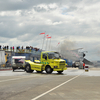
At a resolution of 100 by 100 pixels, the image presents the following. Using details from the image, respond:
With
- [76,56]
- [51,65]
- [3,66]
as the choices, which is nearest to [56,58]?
[51,65]

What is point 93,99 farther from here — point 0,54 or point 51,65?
point 0,54

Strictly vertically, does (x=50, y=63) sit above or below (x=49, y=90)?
above

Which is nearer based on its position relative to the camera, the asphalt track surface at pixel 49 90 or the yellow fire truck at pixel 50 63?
the asphalt track surface at pixel 49 90

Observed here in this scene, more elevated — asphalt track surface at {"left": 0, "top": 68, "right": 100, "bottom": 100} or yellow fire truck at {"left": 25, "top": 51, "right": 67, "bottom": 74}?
yellow fire truck at {"left": 25, "top": 51, "right": 67, "bottom": 74}

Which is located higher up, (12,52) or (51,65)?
(12,52)

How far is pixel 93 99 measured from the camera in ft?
31.7

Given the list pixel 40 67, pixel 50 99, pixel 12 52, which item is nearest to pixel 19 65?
pixel 40 67

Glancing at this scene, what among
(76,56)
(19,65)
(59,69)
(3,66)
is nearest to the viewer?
(59,69)

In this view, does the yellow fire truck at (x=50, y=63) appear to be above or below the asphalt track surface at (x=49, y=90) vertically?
above

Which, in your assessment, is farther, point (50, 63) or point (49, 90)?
point (50, 63)

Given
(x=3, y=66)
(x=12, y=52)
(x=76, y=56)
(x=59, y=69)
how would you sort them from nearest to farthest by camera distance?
(x=59, y=69)
(x=3, y=66)
(x=12, y=52)
(x=76, y=56)

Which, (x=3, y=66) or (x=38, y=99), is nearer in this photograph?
(x=38, y=99)

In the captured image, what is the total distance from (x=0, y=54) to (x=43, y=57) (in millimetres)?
30122

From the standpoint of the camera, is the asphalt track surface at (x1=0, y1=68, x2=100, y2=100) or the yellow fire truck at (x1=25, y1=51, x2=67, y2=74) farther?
the yellow fire truck at (x1=25, y1=51, x2=67, y2=74)
